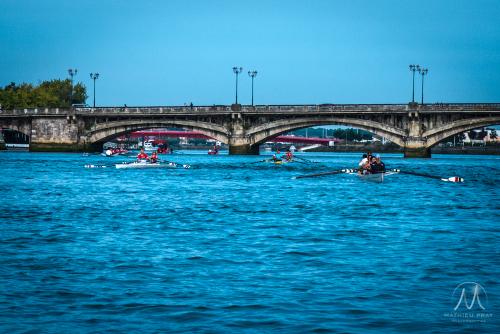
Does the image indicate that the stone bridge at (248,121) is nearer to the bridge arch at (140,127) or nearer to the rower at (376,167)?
the bridge arch at (140,127)

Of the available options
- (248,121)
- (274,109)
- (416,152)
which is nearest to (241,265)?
(416,152)

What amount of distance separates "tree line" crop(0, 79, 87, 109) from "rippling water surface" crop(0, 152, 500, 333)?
420ft

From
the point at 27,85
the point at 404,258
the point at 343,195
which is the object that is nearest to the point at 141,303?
the point at 404,258

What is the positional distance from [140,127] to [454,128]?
43.7m

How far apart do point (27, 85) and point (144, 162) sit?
115152 millimetres

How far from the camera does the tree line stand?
156000 millimetres

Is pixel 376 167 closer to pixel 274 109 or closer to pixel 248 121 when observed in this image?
pixel 274 109

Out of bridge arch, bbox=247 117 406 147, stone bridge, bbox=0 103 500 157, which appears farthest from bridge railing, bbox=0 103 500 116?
bridge arch, bbox=247 117 406 147

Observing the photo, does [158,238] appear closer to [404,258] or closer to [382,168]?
[404,258]

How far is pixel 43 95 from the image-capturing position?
16225 centimetres

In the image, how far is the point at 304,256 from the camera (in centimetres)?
1838

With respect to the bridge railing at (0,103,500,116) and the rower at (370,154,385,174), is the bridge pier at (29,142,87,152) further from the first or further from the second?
the rower at (370,154,385,174)

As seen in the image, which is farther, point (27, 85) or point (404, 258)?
point (27, 85)

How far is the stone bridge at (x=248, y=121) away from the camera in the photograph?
103562mm
